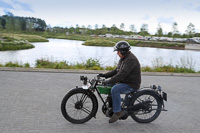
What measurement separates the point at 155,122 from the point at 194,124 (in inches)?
35.1

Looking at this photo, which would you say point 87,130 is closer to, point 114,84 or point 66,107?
point 66,107

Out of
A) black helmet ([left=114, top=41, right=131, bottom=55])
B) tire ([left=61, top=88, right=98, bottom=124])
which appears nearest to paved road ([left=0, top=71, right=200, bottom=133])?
tire ([left=61, top=88, right=98, bottom=124])

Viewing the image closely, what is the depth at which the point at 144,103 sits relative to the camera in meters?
4.50

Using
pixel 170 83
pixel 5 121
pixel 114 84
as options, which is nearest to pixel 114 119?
pixel 114 84

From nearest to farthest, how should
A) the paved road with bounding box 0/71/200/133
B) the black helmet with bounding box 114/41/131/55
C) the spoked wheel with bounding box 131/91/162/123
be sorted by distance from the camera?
the paved road with bounding box 0/71/200/133 → the black helmet with bounding box 114/41/131/55 → the spoked wheel with bounding box 131/91/162/123

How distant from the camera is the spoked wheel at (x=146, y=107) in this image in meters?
4.41

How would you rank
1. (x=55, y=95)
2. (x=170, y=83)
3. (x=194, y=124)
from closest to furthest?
(x=194, y=124)
(x=55, y=95)
(x=170, y=83)

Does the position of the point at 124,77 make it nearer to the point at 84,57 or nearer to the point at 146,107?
the point at 146,107

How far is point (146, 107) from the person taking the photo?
4.49 m

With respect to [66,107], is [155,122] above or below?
below

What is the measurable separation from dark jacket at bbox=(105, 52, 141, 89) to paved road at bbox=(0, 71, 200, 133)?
967mm

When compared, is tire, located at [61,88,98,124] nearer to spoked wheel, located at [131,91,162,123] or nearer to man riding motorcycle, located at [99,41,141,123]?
man riding motorcycle, located at [99,41,141,123]

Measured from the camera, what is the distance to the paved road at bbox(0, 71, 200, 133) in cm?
405

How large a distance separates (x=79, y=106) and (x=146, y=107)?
150 cm
